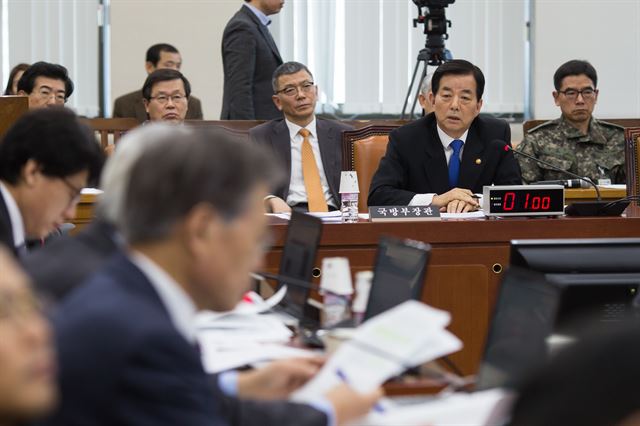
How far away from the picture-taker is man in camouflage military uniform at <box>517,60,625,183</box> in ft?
18.6

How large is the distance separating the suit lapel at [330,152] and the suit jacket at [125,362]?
3.62 meters

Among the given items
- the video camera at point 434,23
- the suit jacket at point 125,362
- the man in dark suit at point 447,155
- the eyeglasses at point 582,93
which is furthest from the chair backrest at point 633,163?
the suit jacket at point 125,362

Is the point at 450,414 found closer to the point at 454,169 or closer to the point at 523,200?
the point at 523,200

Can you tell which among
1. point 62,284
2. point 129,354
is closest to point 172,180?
point 129,354

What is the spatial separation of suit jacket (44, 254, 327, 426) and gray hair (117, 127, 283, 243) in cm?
7

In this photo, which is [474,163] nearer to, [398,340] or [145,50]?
[398,340]

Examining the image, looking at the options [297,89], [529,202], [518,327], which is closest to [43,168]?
[518,327]

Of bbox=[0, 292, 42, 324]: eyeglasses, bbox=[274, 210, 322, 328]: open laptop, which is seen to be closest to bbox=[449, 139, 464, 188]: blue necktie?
bbox=[274, 210, 322, 328]: open laptop

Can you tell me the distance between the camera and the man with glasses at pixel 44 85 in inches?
216

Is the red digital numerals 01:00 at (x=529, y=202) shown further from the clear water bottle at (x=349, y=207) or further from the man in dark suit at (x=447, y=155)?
the man in dark suit at (x=447, y=155)

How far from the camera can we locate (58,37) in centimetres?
760

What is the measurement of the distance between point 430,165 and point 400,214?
2.78 feet

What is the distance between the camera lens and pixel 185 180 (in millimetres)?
1339

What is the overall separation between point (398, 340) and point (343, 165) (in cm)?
A: 303
